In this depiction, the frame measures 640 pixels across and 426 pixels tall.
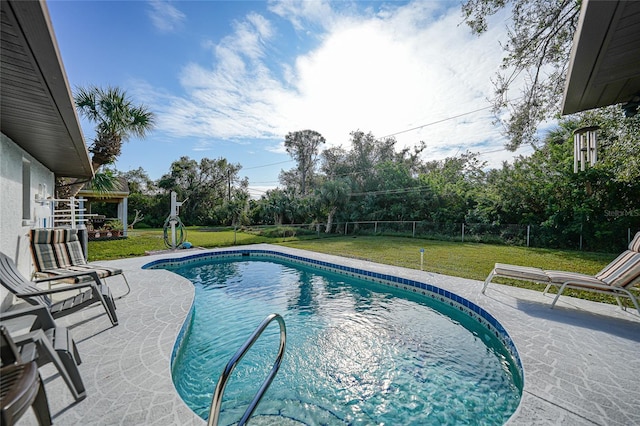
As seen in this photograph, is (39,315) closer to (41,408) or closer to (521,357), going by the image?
(41,408)

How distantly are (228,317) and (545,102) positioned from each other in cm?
1038

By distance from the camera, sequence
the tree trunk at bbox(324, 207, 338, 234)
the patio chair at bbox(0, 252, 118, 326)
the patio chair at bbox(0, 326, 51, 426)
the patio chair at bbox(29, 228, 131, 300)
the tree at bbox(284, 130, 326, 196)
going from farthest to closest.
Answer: the tree at bbox(284, 130, 326, 196), the tree trunk at bbox(324, 207, 338, 234), the patio chair at bbox(29, 228, 131, 300), the patio chair at bbox(0, 252, 118, 326), the patio chair at bbox(0, 326, 51, 426)

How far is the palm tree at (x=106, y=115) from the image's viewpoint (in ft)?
29.4

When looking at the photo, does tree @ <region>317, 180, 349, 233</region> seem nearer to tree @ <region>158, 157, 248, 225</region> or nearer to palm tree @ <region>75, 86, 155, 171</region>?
tree @ <region>158, 157, 248, 225</region>

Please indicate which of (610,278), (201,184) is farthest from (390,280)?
(201,184)

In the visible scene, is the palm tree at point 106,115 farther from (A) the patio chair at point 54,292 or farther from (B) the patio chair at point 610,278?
(B) the patio chair at point 610,278

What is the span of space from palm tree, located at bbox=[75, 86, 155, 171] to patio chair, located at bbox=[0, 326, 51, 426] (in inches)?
382

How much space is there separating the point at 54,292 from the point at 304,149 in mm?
31477

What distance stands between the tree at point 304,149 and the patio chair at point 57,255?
93.9 ft

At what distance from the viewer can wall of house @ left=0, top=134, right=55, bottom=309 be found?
364 centimetres

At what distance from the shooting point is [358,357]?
3.63m

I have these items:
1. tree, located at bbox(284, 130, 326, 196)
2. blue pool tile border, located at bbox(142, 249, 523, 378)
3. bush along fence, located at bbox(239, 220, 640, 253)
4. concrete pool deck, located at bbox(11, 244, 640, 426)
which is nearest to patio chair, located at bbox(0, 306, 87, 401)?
concrete pool deck, located at bbox(11, 244, 640, 426)

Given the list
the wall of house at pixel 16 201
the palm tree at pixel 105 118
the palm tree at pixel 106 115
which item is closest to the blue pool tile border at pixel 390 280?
the wall of house at pixel 16 201

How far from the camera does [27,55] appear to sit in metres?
1.95
